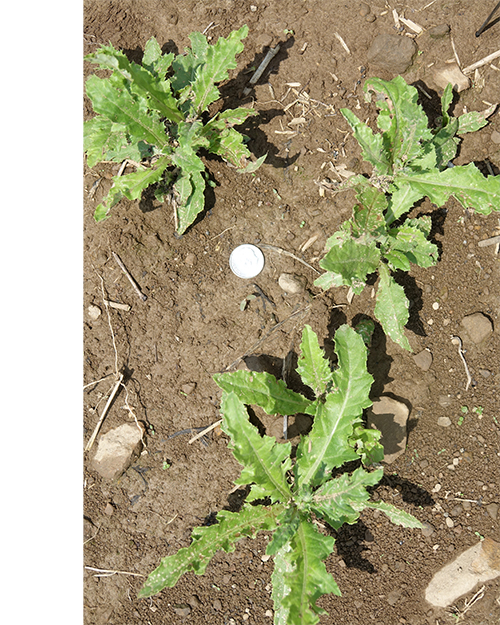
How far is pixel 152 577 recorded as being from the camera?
271cm

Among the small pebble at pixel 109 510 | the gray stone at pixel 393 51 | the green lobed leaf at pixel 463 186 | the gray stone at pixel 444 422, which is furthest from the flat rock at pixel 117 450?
the gray stone at pixel 393 51

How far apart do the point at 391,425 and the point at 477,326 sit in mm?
924

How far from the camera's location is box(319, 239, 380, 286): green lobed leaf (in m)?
2.80

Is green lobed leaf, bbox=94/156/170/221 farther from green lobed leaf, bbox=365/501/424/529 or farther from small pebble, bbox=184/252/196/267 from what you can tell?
green lobed leaf, bbox=365/501/424/529

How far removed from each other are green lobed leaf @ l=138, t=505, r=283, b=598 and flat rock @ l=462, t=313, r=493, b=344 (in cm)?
178

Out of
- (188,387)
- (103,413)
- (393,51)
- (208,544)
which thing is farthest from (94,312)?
(393,51)

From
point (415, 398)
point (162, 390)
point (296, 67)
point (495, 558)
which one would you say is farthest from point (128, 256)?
point (495, 558)

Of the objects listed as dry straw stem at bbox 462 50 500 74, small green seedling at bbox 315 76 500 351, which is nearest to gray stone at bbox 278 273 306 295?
small green seedling at bbox 315 76 500 351

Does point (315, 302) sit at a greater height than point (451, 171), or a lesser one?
lesser

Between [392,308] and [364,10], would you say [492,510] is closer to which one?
[392,308]

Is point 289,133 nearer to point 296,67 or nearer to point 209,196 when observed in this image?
point 296,67

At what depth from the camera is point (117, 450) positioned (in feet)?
10.9

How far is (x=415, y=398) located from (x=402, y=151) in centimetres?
168

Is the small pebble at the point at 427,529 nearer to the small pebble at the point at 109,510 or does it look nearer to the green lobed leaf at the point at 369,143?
the small pebble at the point at 109,510
